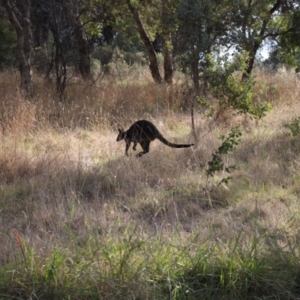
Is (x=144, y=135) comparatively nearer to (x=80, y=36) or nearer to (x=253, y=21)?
(x=253, y=21)

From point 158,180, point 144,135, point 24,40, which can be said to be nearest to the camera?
point 158,180

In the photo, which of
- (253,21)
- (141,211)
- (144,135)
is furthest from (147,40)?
(141,211)

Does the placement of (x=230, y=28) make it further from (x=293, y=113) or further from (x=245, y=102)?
(x=245, y=102)

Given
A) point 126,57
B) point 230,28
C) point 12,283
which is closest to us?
point 12,283

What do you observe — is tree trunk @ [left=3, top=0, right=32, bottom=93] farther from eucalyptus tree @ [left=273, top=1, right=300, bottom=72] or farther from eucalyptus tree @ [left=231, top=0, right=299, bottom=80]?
eucalyptus tree @ [left=273, top=1, right=300, bottom=72]

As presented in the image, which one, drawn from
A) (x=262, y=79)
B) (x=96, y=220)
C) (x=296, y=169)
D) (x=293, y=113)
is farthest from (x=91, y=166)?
(x=262, y=79)

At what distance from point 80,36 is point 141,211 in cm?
1160

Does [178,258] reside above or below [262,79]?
below

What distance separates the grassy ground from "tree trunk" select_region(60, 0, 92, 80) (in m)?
4.80

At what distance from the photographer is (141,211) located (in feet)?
18.3

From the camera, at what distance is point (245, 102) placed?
355 inches

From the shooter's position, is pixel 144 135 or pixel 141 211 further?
pixel 144 135

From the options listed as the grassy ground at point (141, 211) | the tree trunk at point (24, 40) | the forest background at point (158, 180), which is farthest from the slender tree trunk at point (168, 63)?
the grassy ground at point (141, 211)

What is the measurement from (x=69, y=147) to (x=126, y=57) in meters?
18.1
